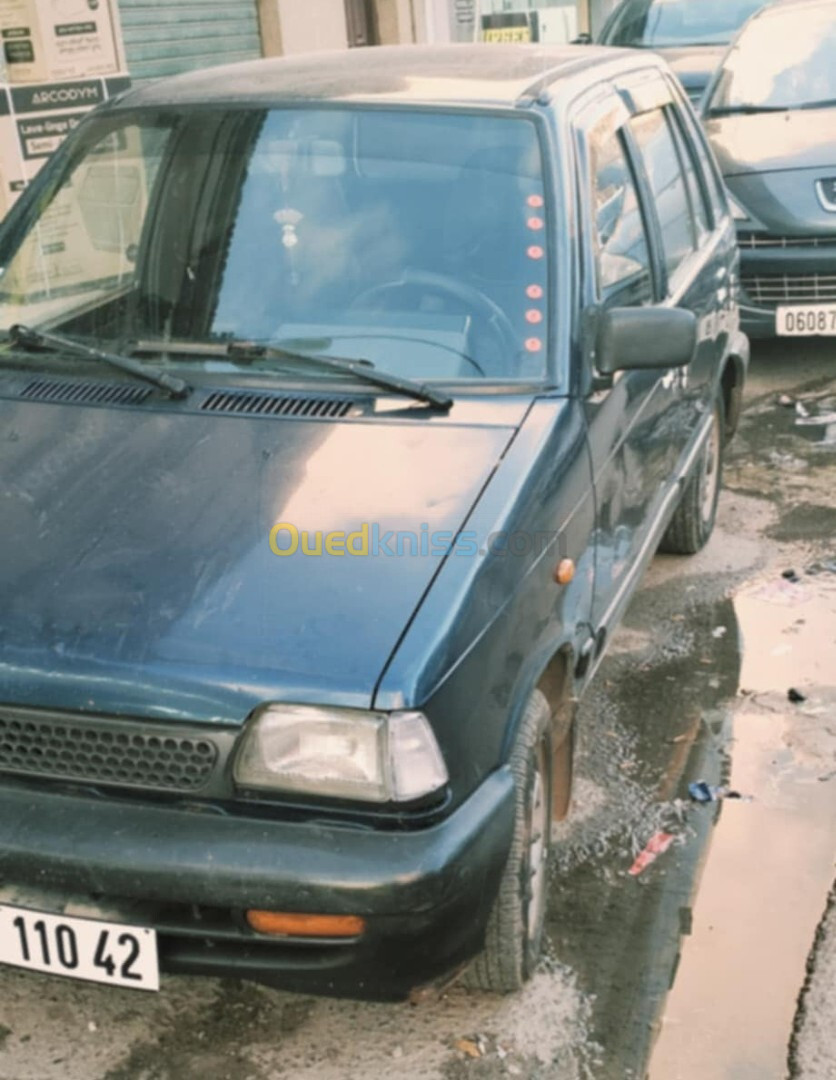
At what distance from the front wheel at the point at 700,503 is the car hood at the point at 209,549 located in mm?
2265

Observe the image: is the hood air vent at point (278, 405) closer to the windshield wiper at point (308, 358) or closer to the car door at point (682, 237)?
the windshield wiper at point (308, 358)

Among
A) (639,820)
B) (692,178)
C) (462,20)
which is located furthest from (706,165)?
(462,20)

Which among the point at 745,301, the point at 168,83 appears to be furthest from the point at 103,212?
the point at 745,301

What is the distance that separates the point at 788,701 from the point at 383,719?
2.32m

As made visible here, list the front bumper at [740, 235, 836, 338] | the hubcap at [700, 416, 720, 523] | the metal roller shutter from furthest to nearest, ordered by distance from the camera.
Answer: the metal roller shutter
the front bumper at [740, 235, 836, 338]
the hubcap at [700, 416, 720, 523]

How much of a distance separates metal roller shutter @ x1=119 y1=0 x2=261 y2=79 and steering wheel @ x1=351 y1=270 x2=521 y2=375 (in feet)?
25.2

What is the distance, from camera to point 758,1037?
3000 millimetres

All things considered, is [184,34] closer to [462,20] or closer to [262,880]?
[462,20]

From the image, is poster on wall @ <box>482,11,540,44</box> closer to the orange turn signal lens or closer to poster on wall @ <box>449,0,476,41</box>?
poster on wall @ <box>449,0,476,41</box>

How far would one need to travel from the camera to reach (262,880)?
2.45m

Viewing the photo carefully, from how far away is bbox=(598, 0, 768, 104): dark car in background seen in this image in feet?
43.4

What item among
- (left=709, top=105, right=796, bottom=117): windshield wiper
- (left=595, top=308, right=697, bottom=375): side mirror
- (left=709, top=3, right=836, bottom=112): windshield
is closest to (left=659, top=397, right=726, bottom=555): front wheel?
(left=595, top=308, right=697, bottom=375): side mirror

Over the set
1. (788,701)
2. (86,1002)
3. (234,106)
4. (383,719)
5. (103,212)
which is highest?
(234,106)

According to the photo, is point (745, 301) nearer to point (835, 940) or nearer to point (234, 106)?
point (234, 106)
